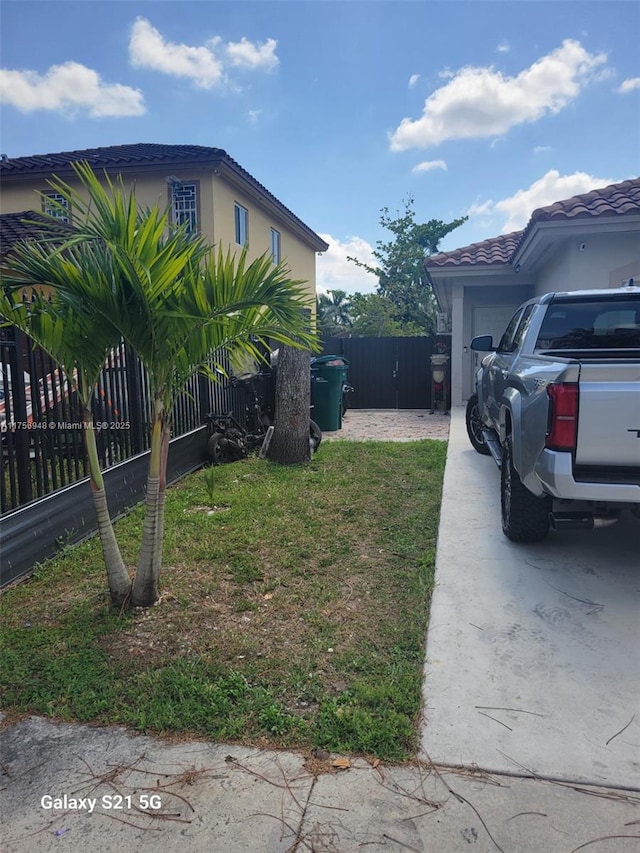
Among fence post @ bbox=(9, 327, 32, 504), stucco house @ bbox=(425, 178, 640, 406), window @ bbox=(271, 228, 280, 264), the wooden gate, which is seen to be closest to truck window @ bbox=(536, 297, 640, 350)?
stucco house @ bbox=(425, 178, 640, 406)

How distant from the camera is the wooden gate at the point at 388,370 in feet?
51.6

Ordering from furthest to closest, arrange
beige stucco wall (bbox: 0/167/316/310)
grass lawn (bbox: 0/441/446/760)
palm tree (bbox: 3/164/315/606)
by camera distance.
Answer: beige stucco wall (bbox: 0/167/316/310) → palm tree (bbox: 3/164/315/606) → grass lawn (bbox: 0/441/446/760)

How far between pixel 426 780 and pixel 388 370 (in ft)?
46.4

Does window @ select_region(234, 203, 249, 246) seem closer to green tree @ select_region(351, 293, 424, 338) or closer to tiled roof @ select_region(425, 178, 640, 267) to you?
tiled roof @ select_region(425, 178, 640, 267)

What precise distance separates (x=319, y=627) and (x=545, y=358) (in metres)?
2.34

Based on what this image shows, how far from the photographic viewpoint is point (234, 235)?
15367 millimetres

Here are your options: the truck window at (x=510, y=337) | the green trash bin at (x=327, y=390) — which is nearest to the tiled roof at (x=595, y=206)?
the truck window at (x=510, y=337)

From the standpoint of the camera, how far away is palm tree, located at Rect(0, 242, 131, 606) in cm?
299

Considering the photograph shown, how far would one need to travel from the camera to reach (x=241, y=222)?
16078 mm

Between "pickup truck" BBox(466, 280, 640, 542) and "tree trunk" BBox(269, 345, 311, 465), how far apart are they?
10.9 ft

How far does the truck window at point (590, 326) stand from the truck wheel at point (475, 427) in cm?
289

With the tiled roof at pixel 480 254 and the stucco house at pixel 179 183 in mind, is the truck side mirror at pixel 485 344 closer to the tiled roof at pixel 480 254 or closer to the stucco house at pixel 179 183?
the tiled roof at pixel 480 254

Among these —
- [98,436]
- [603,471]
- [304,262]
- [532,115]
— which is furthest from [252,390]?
[304,262]

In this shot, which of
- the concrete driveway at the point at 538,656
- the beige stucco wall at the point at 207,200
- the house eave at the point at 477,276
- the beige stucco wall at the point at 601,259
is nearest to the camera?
the concrete driveway at the point at 538,656
